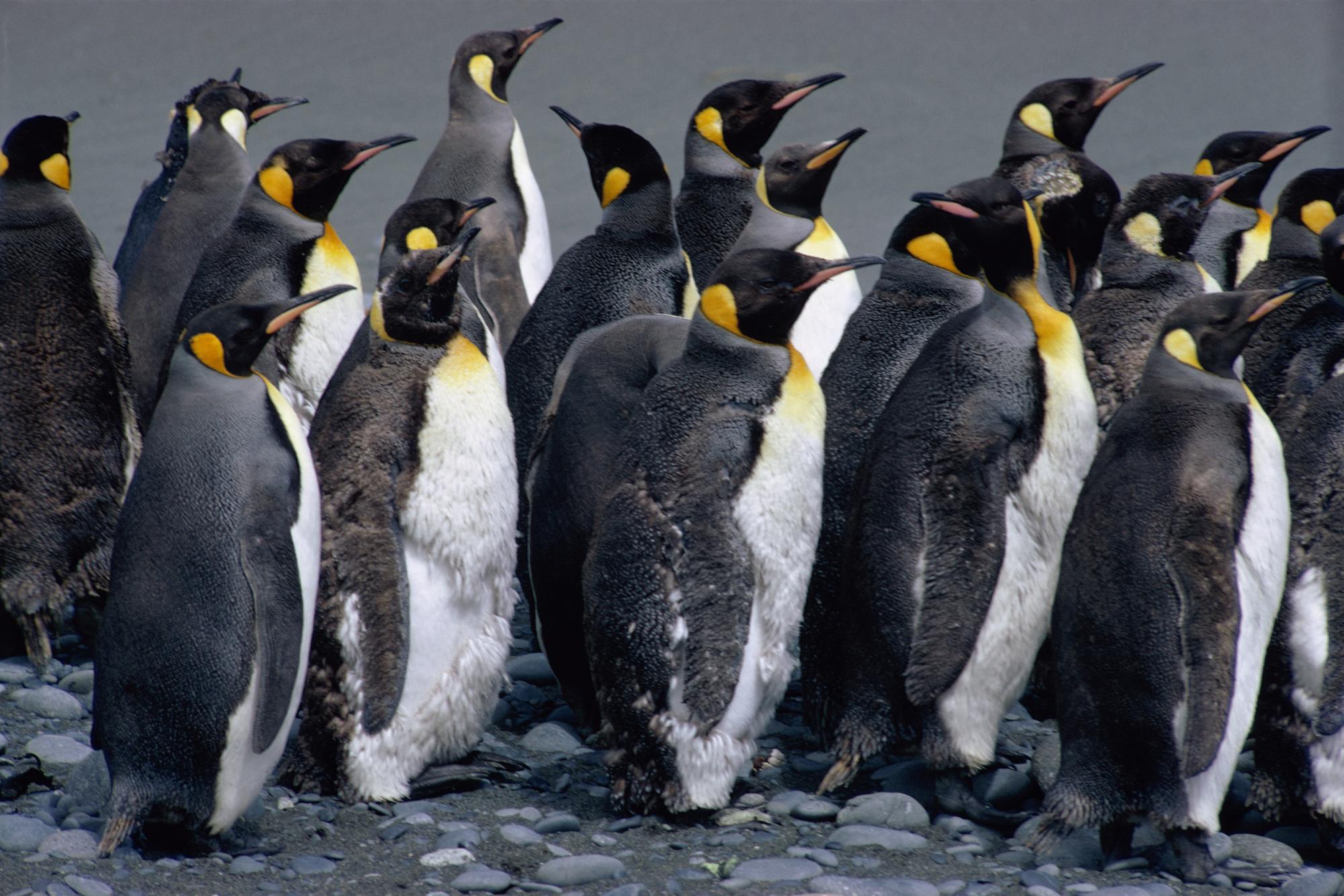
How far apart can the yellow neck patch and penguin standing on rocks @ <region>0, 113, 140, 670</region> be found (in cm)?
106

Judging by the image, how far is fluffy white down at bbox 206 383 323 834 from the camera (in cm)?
260

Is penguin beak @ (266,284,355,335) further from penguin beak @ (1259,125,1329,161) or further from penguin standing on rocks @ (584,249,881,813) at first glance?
penguin beak @ (1259,125,1329,161)

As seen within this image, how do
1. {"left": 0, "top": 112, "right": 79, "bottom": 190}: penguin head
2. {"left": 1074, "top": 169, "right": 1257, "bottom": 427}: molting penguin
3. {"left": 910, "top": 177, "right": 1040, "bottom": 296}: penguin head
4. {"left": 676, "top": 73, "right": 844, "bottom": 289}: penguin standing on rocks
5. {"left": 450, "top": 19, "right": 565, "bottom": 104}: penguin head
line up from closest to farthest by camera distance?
1. {"left": 910, "top": 177, "right": 1040, "bottom": 296}: penguin head
2. {"left": 1074, "top": 169, "right": 1257, "bottom": 427}: molting penguin
3. {"left": 0, "top": 112, "right": 79, "bottom": 190}: penguin head
4. {"left": 676, "top": 73, "right": 844, "bottom": 289}: penguin standing on rocks
5. {"left": 450, "top": 19, "right": 565, "bottom": 104}: penguin head

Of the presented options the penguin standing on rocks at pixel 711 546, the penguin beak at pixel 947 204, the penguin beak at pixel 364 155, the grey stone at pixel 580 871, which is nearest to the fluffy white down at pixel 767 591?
the penguin standing on rocks at pixel 711 546

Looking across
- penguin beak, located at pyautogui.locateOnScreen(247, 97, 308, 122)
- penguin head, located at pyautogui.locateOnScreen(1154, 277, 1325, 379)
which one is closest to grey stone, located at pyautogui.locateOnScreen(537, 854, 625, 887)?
penguin head, located at pyautogui.locateOnScreen(1154, 277, 1325, 379)

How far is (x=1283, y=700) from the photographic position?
2695 millimetres

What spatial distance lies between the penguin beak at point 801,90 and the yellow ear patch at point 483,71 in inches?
56.5

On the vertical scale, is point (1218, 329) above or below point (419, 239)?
below

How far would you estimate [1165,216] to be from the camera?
3461 mm

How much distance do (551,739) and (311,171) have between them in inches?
69.7

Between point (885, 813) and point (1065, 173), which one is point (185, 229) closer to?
point (1065, 173)

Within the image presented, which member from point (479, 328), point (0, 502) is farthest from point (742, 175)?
point (0, 502)

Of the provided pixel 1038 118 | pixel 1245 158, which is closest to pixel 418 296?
pixel 1038 118

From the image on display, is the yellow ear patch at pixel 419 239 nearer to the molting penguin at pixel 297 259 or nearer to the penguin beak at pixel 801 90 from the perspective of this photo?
the molting penguin at pixel 297 259
